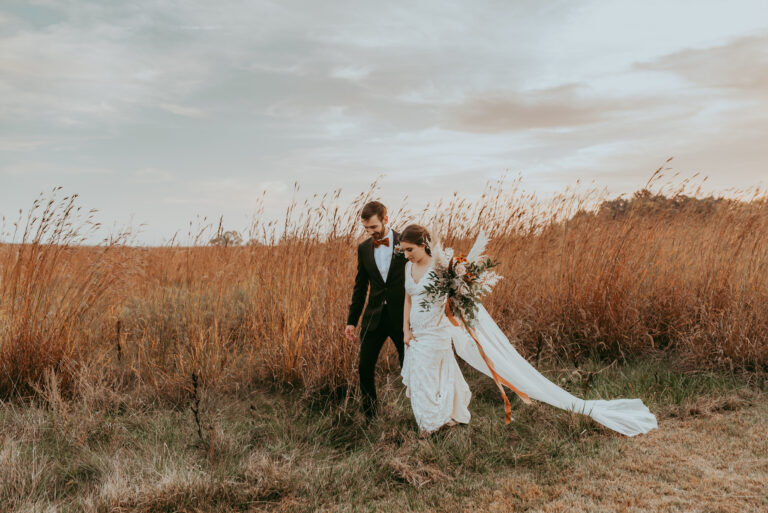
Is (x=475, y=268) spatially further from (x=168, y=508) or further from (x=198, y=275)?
(x=198, y=275)

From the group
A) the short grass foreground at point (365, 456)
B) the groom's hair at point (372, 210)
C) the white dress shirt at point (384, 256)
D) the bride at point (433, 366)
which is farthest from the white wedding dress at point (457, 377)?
the groom's hair at point (372, 210)

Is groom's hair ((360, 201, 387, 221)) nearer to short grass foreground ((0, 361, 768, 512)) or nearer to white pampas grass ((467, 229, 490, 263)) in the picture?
white pampas grass ((467, 229, 490, 263))

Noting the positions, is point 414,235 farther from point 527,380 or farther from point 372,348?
point 527,380

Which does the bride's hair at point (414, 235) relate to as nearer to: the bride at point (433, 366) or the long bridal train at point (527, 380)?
the bride at point (433, 366)

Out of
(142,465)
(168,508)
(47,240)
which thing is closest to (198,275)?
(47,240)

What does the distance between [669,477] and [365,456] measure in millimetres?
2123

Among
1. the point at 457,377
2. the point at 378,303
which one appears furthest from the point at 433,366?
the point at 378,303

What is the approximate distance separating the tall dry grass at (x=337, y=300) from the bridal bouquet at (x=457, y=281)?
4.55 ft

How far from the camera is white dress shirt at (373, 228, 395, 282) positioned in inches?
169

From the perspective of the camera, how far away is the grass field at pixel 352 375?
131 inches

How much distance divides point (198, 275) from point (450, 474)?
18.0 ft

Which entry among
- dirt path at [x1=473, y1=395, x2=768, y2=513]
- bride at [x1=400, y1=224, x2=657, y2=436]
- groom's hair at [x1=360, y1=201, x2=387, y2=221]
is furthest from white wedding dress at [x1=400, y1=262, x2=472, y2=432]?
dirt path at [x1=473, y1=395, x2=768, y2=513]

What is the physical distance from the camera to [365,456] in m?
3.73

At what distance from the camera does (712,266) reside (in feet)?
21.0
